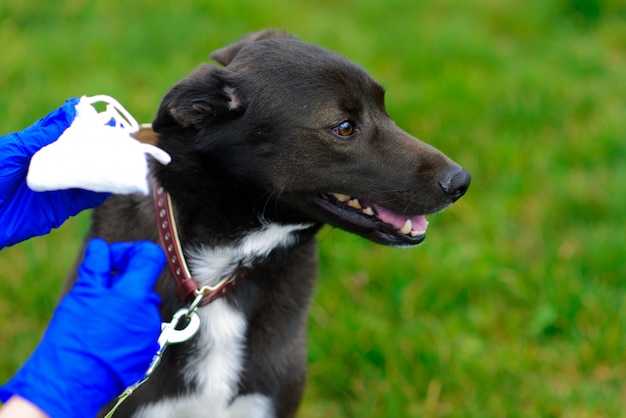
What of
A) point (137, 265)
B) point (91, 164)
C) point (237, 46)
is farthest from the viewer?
point (237, 46)

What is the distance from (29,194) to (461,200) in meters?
3.16

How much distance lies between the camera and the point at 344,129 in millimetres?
2814

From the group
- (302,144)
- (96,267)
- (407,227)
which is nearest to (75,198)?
(96,267)

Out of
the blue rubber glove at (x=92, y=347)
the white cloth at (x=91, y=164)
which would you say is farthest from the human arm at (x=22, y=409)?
the white cloth at (x=91, y=164)

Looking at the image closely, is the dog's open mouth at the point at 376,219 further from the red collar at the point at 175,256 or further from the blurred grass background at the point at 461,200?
the blurred grass background at the point at 461,200

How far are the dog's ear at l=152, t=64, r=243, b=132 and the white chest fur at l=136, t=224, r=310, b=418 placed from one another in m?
0.45

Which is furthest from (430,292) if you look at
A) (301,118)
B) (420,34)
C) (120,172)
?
(420,34)

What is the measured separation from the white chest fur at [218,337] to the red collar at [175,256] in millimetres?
91

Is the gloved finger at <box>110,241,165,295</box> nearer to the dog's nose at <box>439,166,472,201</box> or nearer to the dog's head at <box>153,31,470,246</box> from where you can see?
the dog's head at <box>153,31,470,246</box>

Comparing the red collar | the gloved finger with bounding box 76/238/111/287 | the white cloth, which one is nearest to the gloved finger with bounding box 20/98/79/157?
the white cloth

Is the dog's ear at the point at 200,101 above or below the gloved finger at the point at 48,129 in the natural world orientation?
below

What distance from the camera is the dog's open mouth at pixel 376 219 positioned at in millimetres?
2848

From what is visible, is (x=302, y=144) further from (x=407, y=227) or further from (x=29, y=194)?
(x=29, y=194)

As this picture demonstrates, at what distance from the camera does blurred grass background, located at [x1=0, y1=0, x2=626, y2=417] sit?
12.3ft
